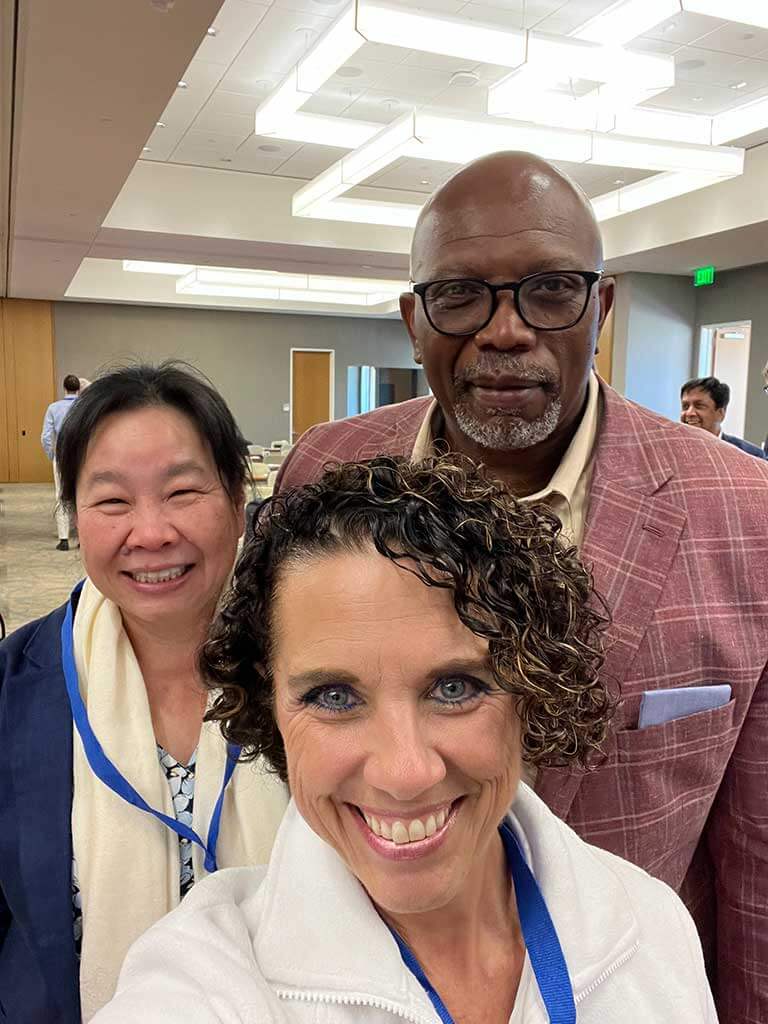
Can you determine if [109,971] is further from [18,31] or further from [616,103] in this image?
[616,103]

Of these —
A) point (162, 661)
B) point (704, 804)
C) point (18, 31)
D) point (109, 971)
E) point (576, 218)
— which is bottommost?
point (109, 971)

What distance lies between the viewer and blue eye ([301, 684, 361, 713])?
897 mm

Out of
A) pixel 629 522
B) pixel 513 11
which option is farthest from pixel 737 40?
pixel 629 522

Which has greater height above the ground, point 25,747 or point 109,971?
point 25,747

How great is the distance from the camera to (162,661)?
5.09ft

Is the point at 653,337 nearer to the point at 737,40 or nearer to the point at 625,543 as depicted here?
the point at 737,40

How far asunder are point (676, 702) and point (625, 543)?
0.81 ft

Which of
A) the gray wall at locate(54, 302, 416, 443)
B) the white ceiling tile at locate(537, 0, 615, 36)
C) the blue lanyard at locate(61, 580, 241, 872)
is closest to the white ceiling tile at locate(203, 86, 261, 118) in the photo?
the white ceiling tile at locate(537, 0, 615, 36)

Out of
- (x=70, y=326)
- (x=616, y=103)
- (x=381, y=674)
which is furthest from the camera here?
(x=70, y=326)

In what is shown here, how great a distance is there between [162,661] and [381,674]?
79 cm

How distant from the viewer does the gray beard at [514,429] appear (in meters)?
1.38

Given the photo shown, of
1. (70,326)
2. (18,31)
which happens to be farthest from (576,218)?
(70,326)

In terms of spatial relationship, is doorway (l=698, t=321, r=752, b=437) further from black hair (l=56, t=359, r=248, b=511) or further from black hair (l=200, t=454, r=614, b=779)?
black hair (l=200, t=454, r=614, b=779)

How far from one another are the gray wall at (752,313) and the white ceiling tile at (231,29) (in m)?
7.52
